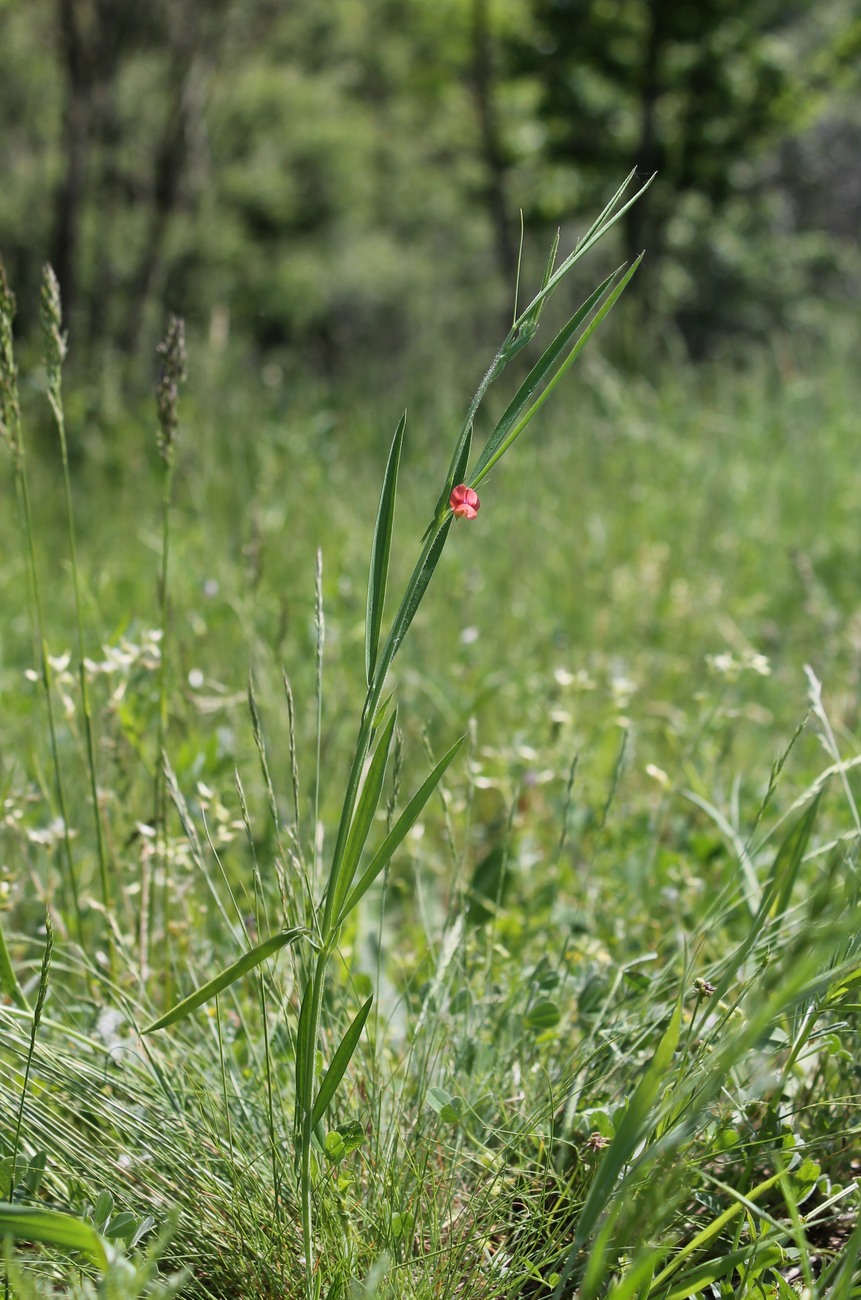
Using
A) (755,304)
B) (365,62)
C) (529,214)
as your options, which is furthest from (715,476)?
(365,62)

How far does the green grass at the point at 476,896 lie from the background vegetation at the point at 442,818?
0.01 metres

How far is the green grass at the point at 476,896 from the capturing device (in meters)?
0.96

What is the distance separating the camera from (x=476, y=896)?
4.92 feet

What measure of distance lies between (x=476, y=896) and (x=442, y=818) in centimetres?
Result: 46

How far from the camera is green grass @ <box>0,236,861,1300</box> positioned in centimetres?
96

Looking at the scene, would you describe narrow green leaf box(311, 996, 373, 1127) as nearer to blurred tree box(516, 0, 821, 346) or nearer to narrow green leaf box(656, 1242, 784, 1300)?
narrow green leaf box(656, 1242, 784, 1300)

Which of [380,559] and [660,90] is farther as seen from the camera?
[660,90]

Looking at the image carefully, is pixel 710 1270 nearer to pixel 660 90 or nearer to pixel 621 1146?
pixel 621 1146

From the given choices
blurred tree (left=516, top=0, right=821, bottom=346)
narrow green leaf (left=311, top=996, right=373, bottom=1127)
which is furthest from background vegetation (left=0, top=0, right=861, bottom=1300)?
blurred tree (left=516, top=0, right=821, bottom=346)

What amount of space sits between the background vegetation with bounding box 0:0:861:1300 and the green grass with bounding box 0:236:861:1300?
1 centimetres

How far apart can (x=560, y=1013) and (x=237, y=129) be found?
53.8 feet

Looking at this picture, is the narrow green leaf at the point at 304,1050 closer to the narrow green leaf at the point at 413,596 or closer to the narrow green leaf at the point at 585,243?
the narrow green leaf at the point at 413,596

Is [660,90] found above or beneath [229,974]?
above

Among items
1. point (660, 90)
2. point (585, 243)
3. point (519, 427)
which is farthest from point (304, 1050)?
point (660, 90)
